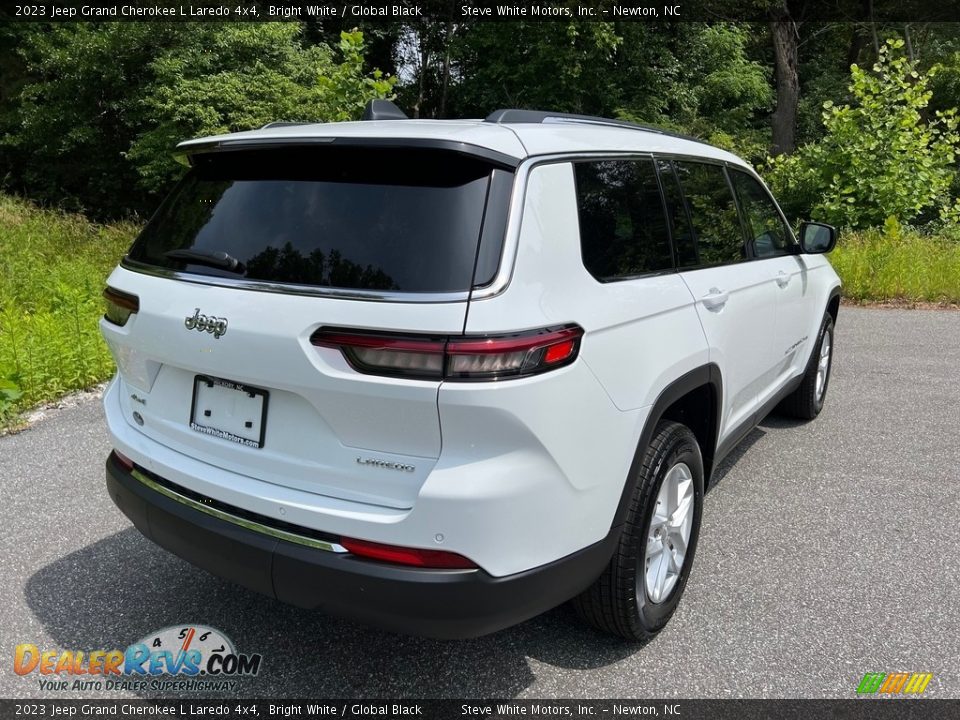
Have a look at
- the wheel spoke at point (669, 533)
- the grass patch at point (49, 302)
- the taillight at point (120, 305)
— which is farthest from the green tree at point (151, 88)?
the wheel spoke at point (669, 533)

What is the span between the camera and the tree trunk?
71.8 feet

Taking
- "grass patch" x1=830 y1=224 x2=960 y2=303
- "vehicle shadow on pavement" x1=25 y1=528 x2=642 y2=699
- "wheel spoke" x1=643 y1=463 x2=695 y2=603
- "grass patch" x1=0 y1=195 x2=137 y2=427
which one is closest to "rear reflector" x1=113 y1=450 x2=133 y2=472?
"vehicle shadow on pavement" x1=25 y1=528 x2=642 y2=699

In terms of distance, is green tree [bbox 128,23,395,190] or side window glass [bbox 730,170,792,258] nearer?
side window glass [bbox 730,170,792,258]

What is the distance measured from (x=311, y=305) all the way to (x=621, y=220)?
45.7 inches

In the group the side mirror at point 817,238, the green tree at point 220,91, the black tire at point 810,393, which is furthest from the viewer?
the green tree at point 220,91

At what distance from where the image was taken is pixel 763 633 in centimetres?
277

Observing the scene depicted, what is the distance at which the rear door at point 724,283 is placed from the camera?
300 cm

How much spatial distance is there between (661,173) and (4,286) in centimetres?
741

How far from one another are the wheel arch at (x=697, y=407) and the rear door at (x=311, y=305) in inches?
33.9

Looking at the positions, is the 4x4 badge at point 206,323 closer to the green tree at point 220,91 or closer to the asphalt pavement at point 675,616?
the asphalt pavement at point 675,616

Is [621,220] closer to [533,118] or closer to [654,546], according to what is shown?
[533,118]

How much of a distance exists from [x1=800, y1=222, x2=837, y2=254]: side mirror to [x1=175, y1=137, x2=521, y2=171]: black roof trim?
116 inches

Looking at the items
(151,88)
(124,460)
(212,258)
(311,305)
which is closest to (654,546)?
(311,305)

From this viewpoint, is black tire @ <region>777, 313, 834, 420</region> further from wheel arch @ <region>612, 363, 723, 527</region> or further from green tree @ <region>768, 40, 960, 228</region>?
green tree @ <region>768, 40, 960, 228</region>
